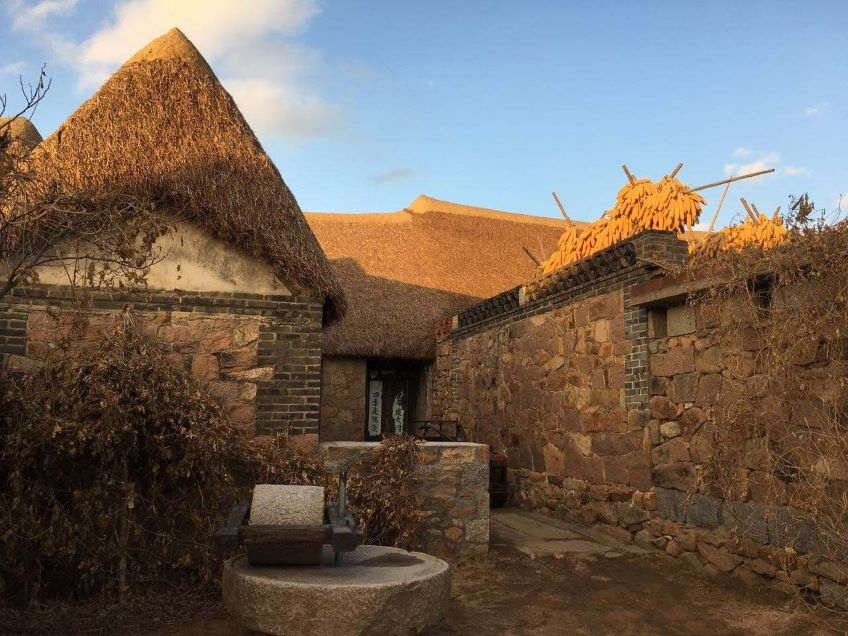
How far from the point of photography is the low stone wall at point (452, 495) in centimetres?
625

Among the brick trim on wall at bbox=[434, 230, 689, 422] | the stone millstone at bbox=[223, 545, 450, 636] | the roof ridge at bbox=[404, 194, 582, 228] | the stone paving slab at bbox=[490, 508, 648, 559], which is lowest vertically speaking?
the stone paving slab at bbox=[490, 508, 648, 559]

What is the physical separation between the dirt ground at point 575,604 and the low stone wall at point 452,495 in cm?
23

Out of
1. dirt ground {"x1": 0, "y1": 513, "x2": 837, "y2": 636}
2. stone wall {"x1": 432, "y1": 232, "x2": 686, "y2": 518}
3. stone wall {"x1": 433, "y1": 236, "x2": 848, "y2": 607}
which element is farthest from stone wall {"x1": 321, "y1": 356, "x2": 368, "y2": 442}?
dirt ground {"x1": 0, "y1": 513, "x2": 837, "y2": 636}

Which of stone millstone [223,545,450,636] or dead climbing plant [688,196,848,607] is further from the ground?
dead climbing plant [688,196,848,607]

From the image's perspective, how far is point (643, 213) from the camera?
8805 millimetres

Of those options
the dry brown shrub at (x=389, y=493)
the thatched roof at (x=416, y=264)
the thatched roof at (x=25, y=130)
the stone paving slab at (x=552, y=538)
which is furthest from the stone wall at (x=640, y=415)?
the thatched roof at (x=25, y=130)

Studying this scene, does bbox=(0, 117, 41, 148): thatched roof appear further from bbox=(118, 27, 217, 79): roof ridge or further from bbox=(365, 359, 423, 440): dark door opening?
bbox=(365, 359, 423, 440): dark door opening

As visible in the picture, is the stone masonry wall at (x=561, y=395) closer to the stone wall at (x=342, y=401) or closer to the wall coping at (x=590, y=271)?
the wall coping at (x=590, y=271)

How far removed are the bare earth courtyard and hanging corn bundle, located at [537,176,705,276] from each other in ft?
12.9

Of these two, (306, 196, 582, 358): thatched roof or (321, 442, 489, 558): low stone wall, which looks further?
(306, 196, 582, 358): thatched roof

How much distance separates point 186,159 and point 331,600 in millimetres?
4165

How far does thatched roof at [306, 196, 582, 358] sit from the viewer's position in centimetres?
1289

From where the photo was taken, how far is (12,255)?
5.36m

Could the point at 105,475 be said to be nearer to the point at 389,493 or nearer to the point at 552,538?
the point at 389,493
